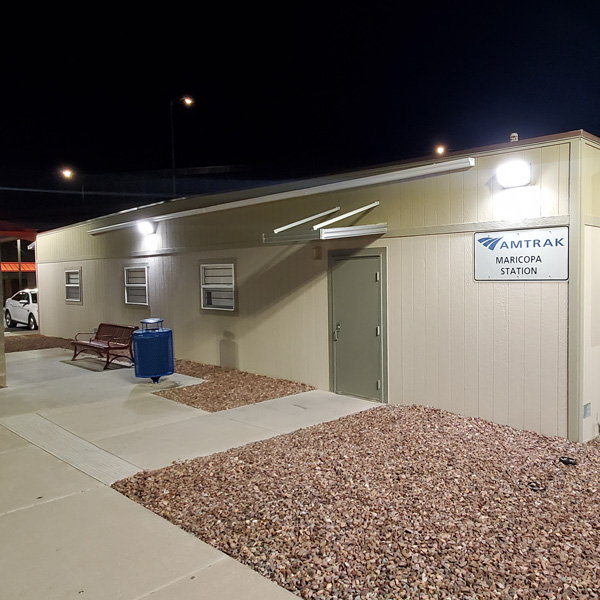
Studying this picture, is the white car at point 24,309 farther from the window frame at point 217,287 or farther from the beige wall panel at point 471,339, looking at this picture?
the beige wall panel at point 471,339

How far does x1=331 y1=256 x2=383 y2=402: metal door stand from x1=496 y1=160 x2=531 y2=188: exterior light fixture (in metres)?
2.05

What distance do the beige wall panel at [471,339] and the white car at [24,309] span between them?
17.2m

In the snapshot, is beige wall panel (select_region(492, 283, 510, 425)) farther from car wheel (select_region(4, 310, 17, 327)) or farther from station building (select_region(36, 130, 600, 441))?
car wheel (select_region(4, 310, 17, 327))

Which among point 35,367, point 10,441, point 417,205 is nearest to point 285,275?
point 417,205

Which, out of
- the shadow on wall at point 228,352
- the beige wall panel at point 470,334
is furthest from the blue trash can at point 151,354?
the beige wall panel at point 470,334

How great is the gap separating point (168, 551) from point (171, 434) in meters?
2.90

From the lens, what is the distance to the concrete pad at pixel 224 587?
3127mm

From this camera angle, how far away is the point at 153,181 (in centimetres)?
4256

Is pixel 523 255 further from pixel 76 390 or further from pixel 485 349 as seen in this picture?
pixel 76 390

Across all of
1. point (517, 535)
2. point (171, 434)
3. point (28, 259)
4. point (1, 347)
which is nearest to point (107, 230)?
point (1, 347)

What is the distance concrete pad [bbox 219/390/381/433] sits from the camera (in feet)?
22.6

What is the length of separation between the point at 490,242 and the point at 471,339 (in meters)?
1.20

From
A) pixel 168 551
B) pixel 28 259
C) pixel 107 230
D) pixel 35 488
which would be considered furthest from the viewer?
pixel 28 259

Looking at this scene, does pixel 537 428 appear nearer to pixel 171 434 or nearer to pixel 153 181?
pixel 171 434
